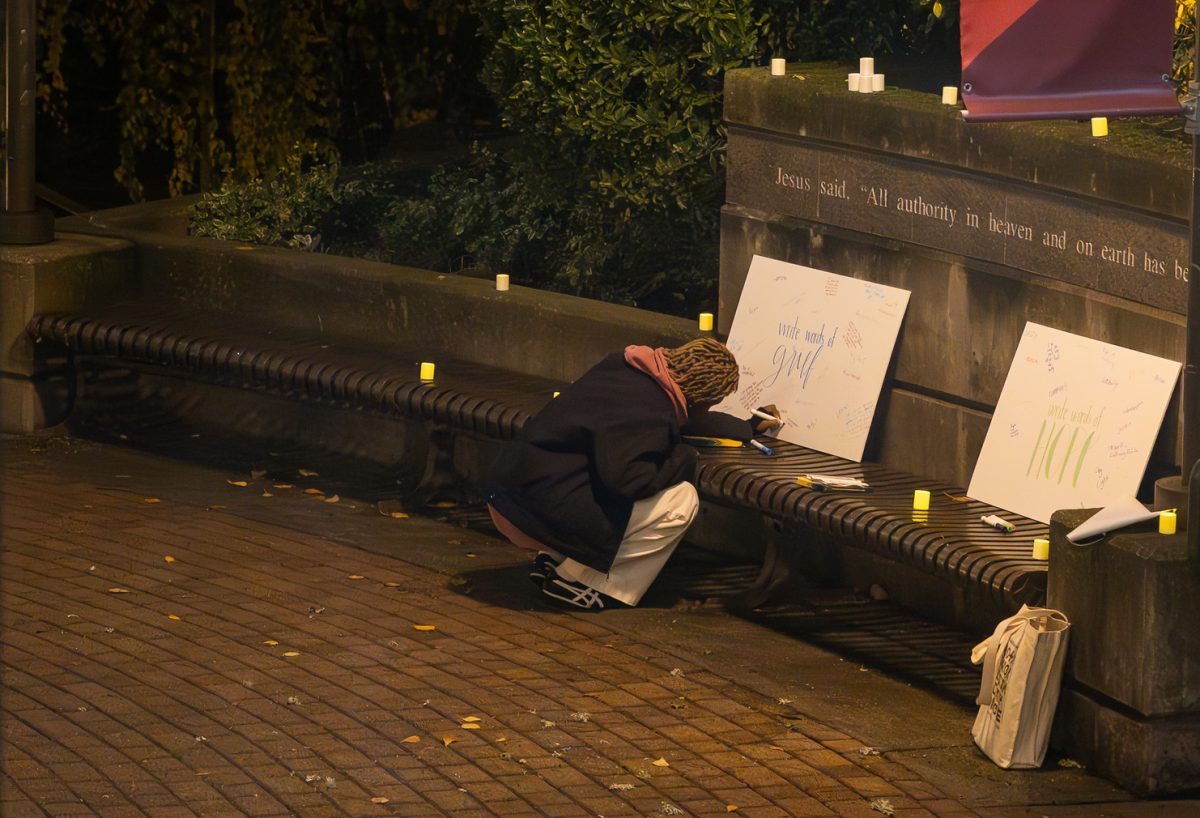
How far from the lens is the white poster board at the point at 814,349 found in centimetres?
788

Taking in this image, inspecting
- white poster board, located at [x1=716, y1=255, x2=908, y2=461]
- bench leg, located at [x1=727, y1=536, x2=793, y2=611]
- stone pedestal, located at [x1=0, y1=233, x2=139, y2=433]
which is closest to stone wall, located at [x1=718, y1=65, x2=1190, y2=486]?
white poster board, located at [x1=716, y1=255, x2=908, y2=461]

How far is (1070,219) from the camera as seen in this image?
7.17m

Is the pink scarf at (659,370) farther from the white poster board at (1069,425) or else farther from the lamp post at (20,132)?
the lamp post at (20,132)

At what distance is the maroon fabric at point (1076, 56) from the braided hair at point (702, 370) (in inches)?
69.8

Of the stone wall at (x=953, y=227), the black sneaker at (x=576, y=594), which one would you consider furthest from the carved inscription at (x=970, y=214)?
the black sneaker at (x=576, y=594)

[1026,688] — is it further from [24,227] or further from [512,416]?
[24,227]

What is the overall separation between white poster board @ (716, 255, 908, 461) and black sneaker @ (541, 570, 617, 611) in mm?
1026

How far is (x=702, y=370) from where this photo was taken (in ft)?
24.9

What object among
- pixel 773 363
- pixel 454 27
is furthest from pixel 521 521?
pixel 454 27

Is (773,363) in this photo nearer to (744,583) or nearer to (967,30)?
(744,583)

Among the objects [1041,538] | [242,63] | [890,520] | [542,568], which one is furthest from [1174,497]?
Answer: [242,63]

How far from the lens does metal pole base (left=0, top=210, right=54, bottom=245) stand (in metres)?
10.1

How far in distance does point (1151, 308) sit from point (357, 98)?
7.81m

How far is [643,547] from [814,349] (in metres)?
1.10
